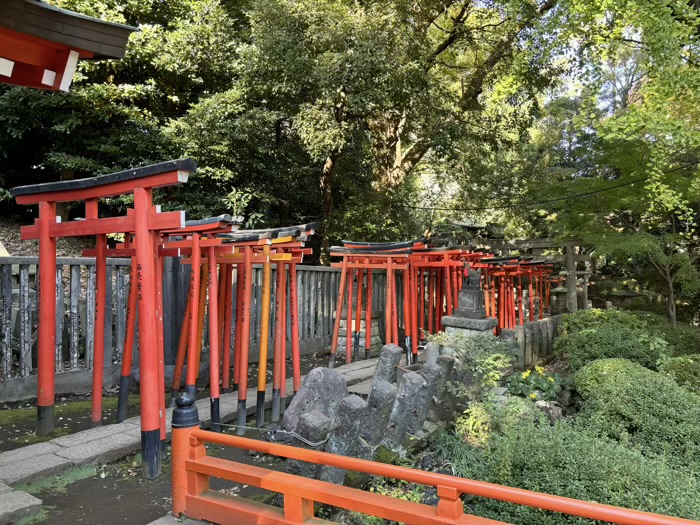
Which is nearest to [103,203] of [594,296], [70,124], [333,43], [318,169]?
[70,124]

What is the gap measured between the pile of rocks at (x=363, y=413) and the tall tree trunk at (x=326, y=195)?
31.0 feet

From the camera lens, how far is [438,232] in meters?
19.1

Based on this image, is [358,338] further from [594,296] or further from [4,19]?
[594,296]

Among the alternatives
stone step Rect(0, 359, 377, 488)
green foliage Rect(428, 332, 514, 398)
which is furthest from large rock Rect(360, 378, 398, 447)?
stone step Rect(0, 359, 377, 488)

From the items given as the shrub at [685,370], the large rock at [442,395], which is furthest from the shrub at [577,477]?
the shrub at [685,370]

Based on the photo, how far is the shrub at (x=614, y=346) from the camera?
791 cm

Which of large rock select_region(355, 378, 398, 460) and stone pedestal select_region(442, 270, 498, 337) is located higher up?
stone pedestal select_region(442, 270, 498, 337)

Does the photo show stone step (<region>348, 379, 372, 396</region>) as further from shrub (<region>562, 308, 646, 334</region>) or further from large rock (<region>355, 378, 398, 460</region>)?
shrub (<region>562, 308, 646, 334</region>)

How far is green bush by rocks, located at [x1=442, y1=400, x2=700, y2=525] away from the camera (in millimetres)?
3605

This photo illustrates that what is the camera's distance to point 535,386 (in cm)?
698

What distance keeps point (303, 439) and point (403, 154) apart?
14589 millimetres

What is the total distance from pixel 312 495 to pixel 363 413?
1152 millimetres

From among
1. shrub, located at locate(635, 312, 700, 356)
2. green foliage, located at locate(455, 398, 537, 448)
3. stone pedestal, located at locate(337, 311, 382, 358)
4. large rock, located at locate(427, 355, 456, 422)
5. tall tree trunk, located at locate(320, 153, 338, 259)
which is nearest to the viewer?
green foliage, located at locate(455, 398, 537, 448)

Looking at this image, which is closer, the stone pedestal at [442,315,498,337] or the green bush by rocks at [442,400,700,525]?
the green bush by rocks at [442,400,700,525]
